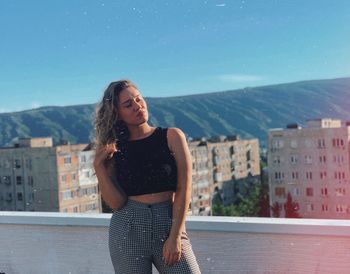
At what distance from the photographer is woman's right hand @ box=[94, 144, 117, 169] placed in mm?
1232

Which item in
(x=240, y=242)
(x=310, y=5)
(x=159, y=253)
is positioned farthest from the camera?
(x=310, y=5)

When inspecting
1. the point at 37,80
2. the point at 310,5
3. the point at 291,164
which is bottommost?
the point at 291,164

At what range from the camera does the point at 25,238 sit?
2119 millimetres

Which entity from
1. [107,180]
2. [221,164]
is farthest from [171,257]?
[221,164]

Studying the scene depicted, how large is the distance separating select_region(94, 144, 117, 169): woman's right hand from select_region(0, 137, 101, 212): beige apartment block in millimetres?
10155

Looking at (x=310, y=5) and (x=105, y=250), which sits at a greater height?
(x=310, y=5)

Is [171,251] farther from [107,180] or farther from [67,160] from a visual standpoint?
[67,160]

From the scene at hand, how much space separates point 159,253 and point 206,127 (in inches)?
559

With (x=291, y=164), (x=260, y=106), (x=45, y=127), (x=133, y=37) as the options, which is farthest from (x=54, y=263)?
(x=133, y=37)

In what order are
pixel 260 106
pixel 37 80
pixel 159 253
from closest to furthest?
pixel 159 253 < pixel 260 106 < pixel 37 80

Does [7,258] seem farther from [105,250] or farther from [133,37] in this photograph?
[133,37]

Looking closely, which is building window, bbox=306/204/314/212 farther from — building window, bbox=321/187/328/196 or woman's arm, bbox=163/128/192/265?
woman's arm, bbox=163/128/192/265

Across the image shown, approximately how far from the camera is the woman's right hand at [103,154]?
4.04ft

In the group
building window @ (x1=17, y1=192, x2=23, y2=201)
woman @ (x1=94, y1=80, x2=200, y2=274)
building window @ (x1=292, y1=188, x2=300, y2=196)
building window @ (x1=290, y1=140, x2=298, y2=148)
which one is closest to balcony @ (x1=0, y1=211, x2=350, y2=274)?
woman @ (x1=94, y1=80, x2=200, y2=274)
